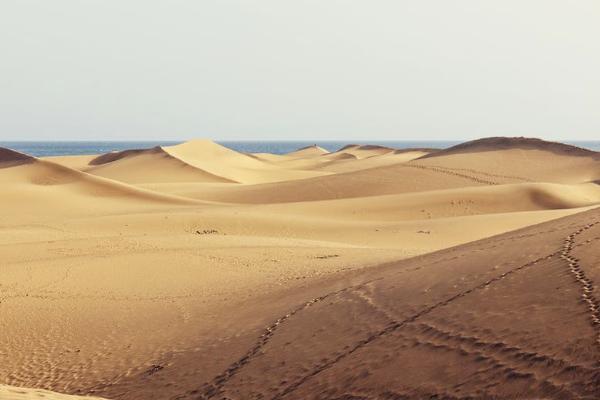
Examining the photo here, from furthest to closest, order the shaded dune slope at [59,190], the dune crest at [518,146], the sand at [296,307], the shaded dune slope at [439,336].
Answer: the dune crest at [518,146], the shaded dune slope at [59,190], the sand at [296,307], the shaded dune slope at [439,336]

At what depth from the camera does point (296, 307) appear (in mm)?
8820

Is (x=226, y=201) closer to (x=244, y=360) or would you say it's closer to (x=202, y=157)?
(x=244, y=360)

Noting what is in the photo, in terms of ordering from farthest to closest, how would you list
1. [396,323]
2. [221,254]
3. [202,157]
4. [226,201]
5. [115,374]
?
[202,157], [226,201], [221,254], [115,374], [396,323]

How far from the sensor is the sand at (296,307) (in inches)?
212

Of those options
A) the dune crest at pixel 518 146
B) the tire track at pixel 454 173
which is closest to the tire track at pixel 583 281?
the tire track at pixel 454 173

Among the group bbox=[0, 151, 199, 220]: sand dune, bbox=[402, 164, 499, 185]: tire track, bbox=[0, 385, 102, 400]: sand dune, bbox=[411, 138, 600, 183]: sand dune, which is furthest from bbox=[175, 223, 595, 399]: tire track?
bbox=[411, 138, 600, 183]: sand dune

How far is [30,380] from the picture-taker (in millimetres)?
7969

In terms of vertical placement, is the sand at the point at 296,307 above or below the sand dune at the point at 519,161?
below

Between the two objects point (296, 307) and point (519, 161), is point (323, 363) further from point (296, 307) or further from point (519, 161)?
point (519, 161)

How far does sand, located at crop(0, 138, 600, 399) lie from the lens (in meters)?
5.39

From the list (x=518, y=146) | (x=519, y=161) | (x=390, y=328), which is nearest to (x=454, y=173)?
(x=519, y=161)

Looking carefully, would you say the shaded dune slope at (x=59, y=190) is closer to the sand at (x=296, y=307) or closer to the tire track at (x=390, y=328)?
the sand at (x=296, y=307)

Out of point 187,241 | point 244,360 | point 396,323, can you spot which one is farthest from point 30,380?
point 187,241

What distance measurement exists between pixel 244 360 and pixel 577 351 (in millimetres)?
3572
